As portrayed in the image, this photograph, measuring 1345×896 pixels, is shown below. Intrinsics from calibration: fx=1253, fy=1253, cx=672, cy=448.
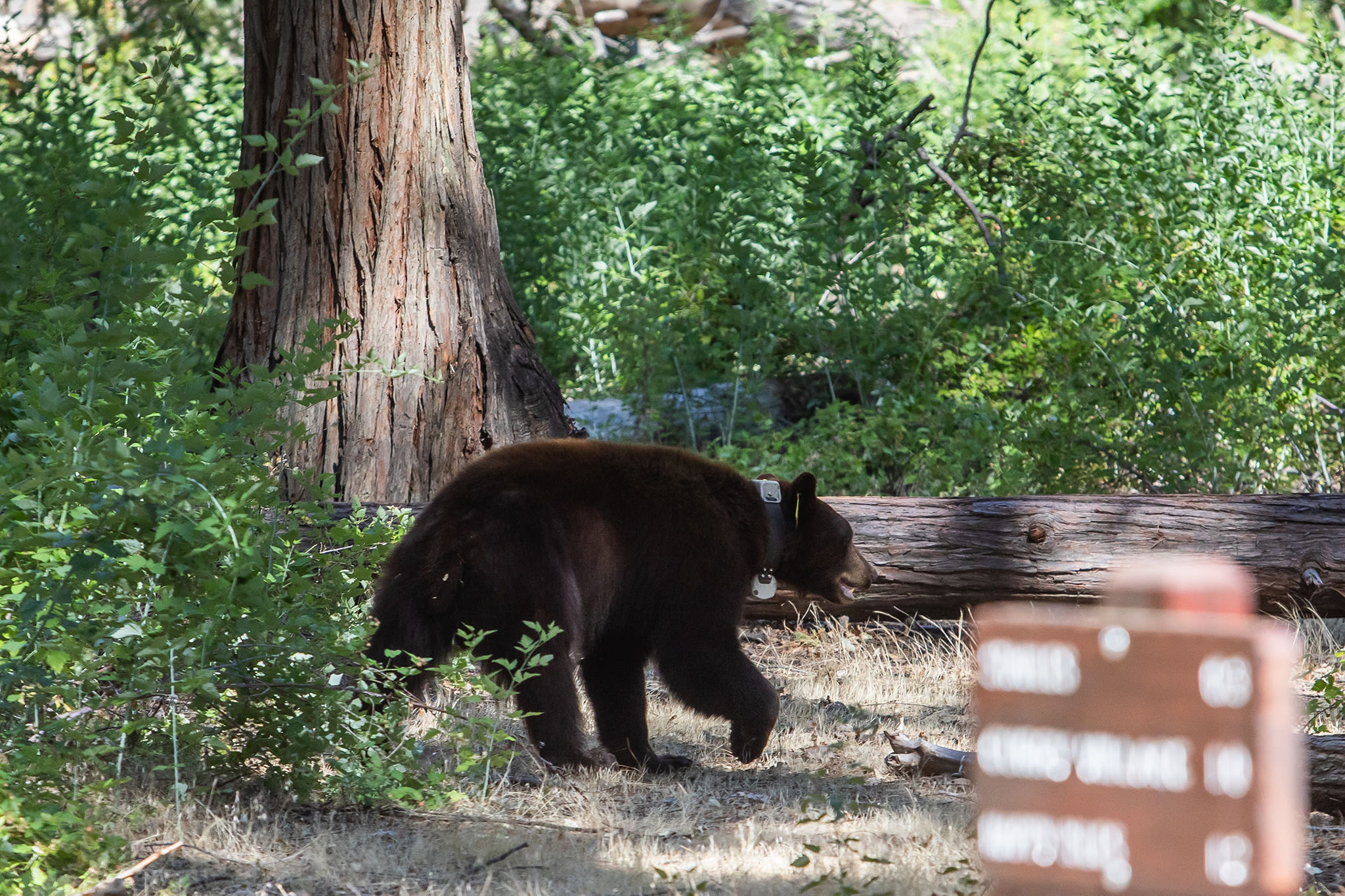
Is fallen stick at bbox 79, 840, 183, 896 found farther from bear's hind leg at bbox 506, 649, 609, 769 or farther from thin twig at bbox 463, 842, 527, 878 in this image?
→ bear's hind leg at bbox 506, 649, 609, 769

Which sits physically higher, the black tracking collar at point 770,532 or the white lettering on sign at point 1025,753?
the white lettering on sign at point 1025,753

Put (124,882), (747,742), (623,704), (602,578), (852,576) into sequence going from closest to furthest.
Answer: (124,882)
(602,578)
(747,742)
(623,704)
(852,576)

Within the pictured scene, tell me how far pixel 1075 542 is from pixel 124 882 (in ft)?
15.2

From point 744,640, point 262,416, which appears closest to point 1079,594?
point 744,640

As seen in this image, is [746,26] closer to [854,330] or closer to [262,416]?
[854,330]

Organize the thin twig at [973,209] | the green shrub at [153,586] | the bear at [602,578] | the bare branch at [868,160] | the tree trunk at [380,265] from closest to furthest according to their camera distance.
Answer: the green shrub at [153,586] < the bear at [602,578] < the tree trunk at [380,265] < the bare branch at [868,160] < the thin twig at [973,209]

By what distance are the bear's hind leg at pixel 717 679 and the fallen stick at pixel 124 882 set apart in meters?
2.06

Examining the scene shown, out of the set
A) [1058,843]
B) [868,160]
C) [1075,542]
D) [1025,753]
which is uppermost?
[868,160]

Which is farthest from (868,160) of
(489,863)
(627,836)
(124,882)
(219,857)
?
(124,882)

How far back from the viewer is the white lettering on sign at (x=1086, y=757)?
1784mm

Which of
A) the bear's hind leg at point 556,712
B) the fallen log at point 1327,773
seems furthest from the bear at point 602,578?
the fallen log at point 1327,773

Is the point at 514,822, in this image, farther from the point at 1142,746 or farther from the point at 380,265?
the point at 380,265

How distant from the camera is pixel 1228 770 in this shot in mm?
1742

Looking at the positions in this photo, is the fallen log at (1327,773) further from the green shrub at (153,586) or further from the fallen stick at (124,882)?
the fallen stick at (124,882)
